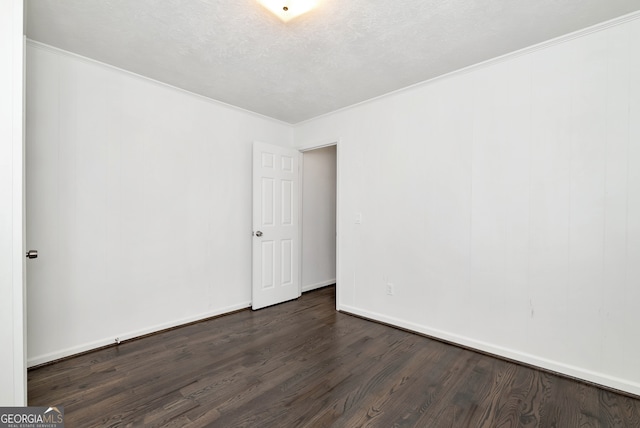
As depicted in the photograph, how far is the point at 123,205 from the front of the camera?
2.71 m

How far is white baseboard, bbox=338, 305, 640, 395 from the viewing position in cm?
200

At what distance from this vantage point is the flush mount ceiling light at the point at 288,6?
5.94 feet

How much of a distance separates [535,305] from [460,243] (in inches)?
28.5

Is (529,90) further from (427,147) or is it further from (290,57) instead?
(290,57)

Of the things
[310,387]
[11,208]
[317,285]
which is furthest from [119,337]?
[317,285]

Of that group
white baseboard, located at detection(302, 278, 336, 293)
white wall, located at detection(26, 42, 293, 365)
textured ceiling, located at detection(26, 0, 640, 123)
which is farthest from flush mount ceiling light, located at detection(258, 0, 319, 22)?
white baseboard, located at detection(302, 278, 336, 293)

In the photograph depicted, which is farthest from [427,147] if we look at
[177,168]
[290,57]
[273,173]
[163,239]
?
[163,239]

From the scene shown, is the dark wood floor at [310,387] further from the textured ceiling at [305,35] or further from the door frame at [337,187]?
the textured ceiling at [305,35]

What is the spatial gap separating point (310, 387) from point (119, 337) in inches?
75.2

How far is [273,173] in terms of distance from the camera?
384 centimetres

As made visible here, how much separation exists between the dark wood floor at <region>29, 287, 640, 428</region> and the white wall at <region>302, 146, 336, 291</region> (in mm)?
Answer: 1744

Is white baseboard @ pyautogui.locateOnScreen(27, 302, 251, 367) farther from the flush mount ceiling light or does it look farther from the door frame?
the flush mount ceiling light

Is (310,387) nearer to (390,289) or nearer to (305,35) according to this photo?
(390,289)

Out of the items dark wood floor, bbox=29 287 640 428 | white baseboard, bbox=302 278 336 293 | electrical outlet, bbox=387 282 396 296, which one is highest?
electrical outlet, bbox=387 282 396 296
